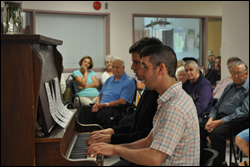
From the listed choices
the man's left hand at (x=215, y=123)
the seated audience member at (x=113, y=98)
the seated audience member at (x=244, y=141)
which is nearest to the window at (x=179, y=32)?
the seated audience member at (x=113, y=98)

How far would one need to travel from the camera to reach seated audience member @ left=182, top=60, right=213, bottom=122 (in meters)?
3.57

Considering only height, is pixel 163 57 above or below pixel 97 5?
below

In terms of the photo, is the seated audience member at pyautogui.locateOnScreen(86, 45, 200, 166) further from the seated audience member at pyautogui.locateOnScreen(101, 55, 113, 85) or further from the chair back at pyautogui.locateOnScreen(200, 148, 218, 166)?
the seated audience member at pyautogui.locateOnScreen(101, 55, 113, 85)

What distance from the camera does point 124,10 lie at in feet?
22.8

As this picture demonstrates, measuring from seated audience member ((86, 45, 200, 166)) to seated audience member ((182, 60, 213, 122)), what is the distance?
2.16 meters

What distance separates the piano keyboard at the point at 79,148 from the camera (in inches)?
74.9

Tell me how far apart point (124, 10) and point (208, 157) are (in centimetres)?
574

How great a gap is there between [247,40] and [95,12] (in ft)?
10.9

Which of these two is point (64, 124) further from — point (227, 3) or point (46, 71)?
point (227, 3)

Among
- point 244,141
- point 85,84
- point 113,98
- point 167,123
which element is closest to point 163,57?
point 167,123

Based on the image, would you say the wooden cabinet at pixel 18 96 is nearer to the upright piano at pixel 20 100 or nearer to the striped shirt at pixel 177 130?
the upright piano at pixel 20 100

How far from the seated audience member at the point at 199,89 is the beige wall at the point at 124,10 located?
Answer: 3.32 m

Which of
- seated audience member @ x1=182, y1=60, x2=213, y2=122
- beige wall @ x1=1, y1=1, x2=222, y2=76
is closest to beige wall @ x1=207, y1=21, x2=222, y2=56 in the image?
beige wall @ x1=1, y1=1, x2=222, y2=76

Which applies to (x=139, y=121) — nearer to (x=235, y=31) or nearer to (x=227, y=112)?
(x=227, y=112)
